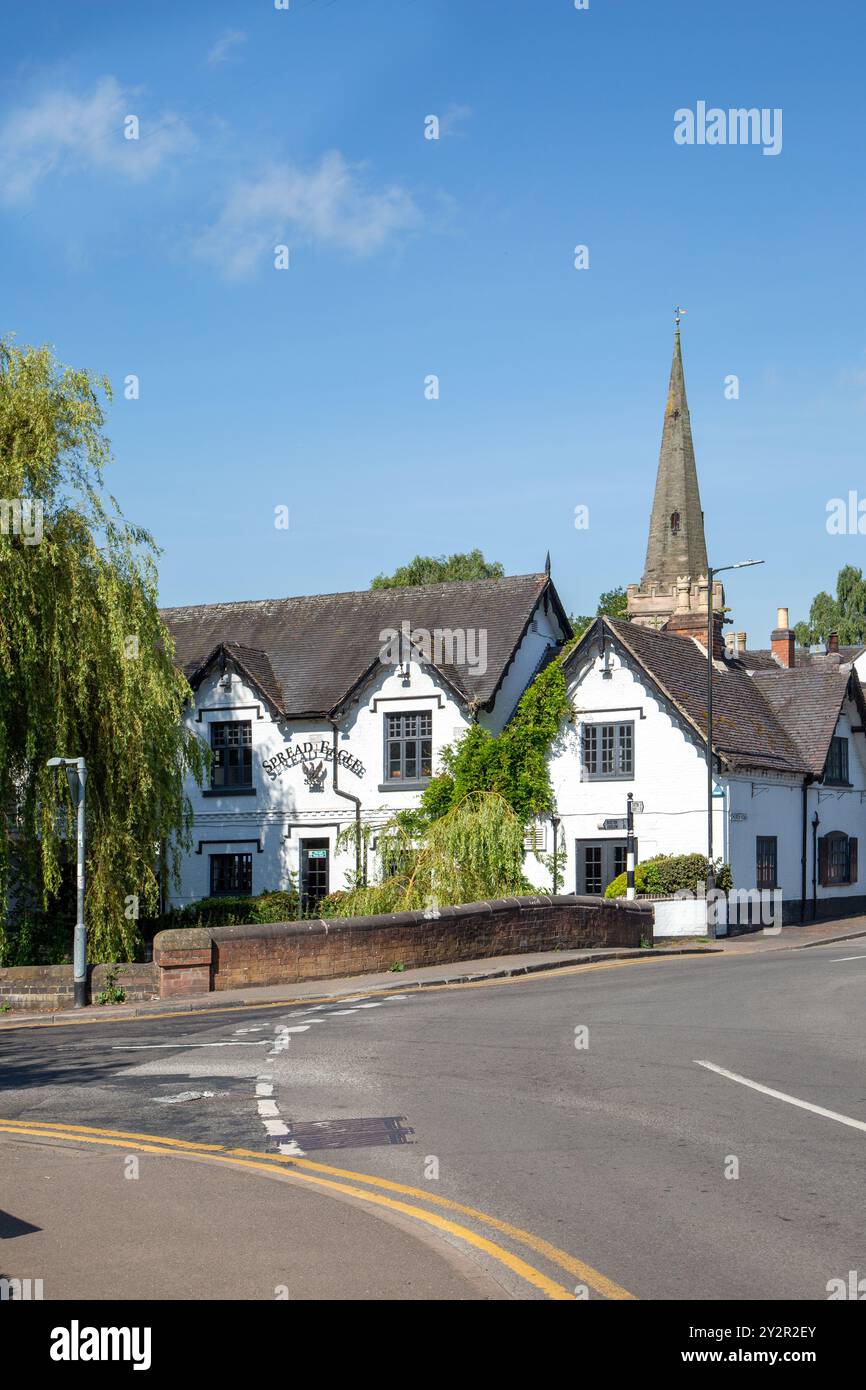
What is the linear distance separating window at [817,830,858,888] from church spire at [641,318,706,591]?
101 ft

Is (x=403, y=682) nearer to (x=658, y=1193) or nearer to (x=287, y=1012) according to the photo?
Answer: (x=287, y=1012)

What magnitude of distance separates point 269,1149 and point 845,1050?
7.27 meters

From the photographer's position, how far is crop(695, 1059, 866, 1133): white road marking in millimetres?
10838

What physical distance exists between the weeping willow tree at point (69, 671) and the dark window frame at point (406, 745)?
15.4m

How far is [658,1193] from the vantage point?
861 centimetres

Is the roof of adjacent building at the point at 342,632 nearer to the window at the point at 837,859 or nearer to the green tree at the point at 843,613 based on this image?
the window at the point at 837,859

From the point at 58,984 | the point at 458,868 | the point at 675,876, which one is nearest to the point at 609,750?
the point at 675,876

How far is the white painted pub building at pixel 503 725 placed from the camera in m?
39.4

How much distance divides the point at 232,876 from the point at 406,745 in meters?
6.80

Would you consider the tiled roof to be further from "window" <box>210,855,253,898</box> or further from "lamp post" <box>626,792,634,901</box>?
"window" <box>210,855,253,898</box>

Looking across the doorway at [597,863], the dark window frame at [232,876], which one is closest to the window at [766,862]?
the doorway at [597,863]
